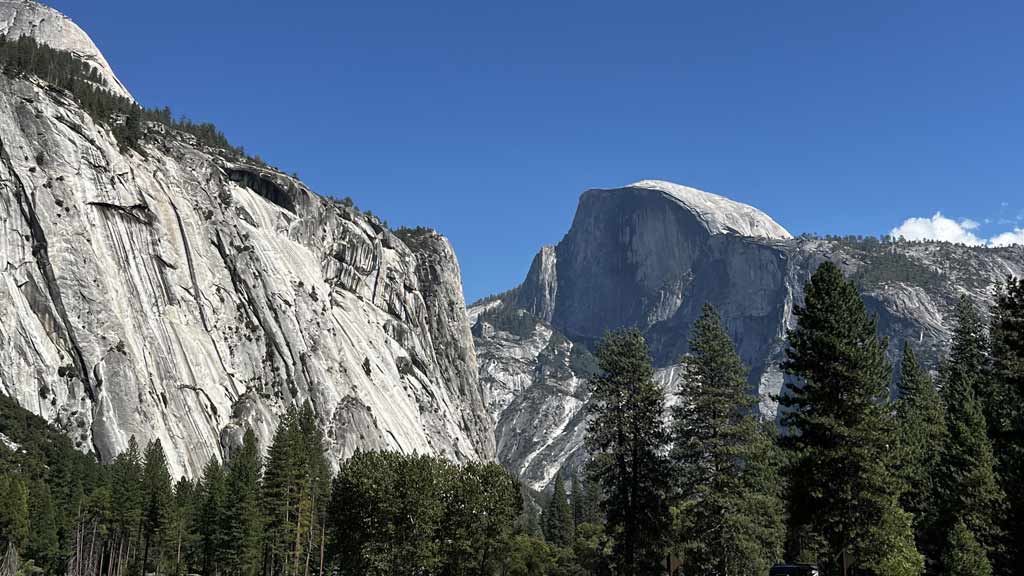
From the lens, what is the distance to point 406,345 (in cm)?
18488

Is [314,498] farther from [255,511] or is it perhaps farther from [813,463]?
[813,463]

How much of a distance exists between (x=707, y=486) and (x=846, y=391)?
788 cm

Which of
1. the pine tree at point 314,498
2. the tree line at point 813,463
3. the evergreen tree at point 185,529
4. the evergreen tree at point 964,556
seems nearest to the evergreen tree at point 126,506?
the evergreen tree at point 185,529

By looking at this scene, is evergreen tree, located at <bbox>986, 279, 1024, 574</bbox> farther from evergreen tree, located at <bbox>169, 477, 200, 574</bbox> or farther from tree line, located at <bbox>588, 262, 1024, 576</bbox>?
evergreen tree, located at <bbox>169, 477, 200, 574</bbox>

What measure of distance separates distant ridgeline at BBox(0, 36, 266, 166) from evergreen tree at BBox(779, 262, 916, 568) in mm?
125802

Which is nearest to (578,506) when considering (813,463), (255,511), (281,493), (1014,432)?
(255,511)

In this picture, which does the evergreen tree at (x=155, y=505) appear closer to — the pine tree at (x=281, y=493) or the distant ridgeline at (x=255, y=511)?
the distant ridgeline at (x=255, y=511)

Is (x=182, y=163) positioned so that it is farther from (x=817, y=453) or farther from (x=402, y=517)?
(x=817, y=453)

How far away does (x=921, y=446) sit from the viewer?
52.6 meters

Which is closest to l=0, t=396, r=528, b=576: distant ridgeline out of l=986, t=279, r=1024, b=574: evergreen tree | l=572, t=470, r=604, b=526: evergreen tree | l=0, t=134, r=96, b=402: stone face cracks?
l=0, t=134, r=96, b=402: stone face cracks

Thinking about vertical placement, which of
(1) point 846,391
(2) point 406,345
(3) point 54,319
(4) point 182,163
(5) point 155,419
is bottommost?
(1) point 846,391

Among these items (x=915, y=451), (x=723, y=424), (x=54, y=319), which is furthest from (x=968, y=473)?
(x=54, y=319)

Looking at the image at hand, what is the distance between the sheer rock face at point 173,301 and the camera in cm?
10919

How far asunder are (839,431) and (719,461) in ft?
23.1
